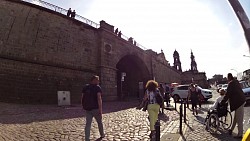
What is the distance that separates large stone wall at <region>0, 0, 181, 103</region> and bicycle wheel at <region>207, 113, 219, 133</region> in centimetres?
1294

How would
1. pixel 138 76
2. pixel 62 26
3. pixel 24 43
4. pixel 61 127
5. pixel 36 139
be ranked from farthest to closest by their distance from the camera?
pixel 138 76, pixel 62 26, pixel 24 43, pixel 61 127, pixel 36 139

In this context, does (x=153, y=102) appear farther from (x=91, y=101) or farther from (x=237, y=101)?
(x=237, y=101)

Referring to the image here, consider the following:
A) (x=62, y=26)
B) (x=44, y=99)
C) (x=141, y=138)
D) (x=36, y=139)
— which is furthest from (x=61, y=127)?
(x=62, y=26)

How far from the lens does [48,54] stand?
17.7 m

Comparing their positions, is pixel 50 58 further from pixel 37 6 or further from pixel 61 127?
pixel 61 127

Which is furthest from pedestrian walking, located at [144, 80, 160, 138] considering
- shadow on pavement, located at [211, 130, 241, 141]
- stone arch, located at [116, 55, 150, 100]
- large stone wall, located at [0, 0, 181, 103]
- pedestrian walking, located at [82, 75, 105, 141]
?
stone arch, located at [116, 55, 150, 100]

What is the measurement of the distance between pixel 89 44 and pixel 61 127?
14.2 m

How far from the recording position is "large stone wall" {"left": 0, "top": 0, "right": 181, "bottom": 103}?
51.7 ft

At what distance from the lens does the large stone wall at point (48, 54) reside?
51.7 ft

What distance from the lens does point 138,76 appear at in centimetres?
3291

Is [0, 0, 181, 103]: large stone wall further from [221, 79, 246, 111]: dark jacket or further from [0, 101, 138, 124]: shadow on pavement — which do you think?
[221, 79, 246, 111]: dark jacket

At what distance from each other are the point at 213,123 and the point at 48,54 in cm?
1427

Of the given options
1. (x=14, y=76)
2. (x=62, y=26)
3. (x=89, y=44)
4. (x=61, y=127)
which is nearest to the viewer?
(x=61, y=127)

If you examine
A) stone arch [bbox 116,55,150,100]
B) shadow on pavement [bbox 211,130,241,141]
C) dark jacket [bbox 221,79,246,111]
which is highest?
stone arch [bbox 116,55,150,100]
